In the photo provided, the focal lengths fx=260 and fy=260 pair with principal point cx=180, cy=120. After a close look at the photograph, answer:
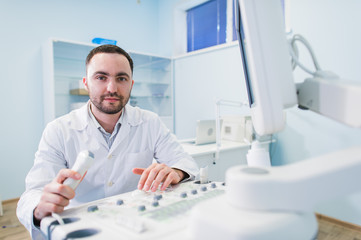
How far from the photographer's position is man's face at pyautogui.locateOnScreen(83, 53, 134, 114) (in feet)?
3.84

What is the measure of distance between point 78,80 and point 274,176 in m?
3.36

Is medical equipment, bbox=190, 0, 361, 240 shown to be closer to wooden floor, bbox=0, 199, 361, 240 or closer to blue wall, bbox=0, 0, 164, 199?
wooden floor, bbox=0, 199, 361, 240

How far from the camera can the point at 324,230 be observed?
2236 mm

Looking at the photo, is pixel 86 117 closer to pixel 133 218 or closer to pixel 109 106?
pixel 109 106

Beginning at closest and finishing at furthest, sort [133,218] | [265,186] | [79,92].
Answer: [265,186]
[133,218]
[79,92]

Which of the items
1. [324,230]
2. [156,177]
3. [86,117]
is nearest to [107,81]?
[86,117]

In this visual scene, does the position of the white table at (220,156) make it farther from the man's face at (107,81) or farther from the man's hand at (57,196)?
the man's hand at (57,196)

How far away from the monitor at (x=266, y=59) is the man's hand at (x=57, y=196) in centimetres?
49

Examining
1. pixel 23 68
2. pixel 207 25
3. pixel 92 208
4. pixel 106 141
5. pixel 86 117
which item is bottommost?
pixel 92 208

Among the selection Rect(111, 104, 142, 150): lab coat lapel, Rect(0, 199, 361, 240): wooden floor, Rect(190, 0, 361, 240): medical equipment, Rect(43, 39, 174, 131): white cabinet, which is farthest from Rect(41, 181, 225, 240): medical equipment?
Rect(43, 39, 174, 131): white cabinet

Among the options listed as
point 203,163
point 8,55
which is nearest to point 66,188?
point 203,163

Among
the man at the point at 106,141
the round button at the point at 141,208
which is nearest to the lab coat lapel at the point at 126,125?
the man at the point at 106,141

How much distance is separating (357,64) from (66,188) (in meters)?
2.48

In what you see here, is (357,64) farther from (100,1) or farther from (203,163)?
(100,1)
